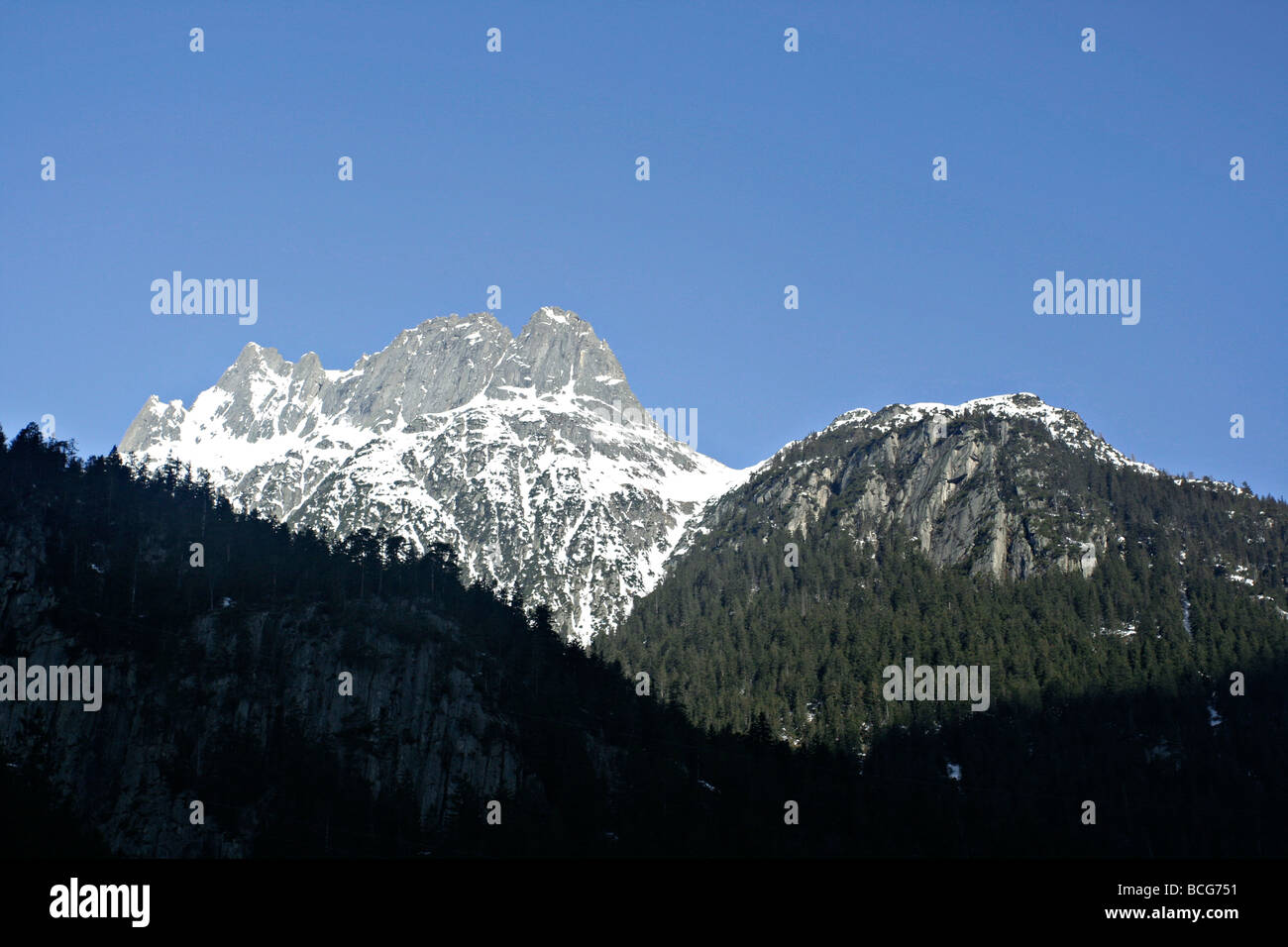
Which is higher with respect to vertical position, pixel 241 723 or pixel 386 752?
pixel 241 723

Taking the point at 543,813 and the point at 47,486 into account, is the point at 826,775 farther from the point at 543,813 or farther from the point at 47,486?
the point at 47,486

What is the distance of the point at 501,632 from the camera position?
187m

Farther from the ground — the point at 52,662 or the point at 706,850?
the point at 52,662

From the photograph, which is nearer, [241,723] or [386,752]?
[241,723]

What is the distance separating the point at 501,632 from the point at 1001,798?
74.3 meters

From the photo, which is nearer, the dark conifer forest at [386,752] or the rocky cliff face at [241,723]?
the rocky cliff face at [241,723]

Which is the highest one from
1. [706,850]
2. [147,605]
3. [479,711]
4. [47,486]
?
[47,486]

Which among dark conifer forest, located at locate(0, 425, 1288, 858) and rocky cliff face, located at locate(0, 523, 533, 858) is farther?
dark conifer forest, located at locate(0, 425, 1288, 858)

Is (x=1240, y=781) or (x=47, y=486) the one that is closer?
(x=47, y=486)

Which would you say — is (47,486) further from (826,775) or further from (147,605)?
(826,775)
